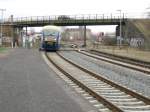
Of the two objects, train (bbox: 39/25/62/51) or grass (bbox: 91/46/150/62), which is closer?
grass (bbox: 91/46/150/62)

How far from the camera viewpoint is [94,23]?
107m

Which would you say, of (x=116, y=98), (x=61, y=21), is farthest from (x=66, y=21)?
(x=116, y=98)

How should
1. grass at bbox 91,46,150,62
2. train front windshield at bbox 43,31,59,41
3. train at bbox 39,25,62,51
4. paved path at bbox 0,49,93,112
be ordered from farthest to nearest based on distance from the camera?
train front windshield at bbox 43,31,59,41
train at bbox 39,25,62,51
grass at bbox 91,46,150,62
paved path at bbox 0,49,93,112

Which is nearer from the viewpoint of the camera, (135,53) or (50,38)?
(135,53)

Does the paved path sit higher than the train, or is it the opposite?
the train

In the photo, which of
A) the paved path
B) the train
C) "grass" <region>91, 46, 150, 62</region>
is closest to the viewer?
the paved path

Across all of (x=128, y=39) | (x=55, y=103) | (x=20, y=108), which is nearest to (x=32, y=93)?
(x=55, y=103)

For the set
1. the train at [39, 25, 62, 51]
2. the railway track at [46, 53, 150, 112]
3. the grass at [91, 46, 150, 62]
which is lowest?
the grass at [91, 46, 150, 62]

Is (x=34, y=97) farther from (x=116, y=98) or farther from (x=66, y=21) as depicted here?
(x=66, y=21)

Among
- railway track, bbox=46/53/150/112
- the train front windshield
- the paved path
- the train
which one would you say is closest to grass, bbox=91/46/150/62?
the train

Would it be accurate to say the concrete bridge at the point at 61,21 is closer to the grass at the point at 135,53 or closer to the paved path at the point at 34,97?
the grass at the point at 135,53

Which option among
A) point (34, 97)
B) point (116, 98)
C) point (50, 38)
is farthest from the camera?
point (50, 38)

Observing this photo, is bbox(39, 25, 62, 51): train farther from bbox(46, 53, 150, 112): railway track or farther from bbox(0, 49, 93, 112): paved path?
bbox(0, 49, 93, 112): paved path

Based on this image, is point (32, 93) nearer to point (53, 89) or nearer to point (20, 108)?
point (53, 89)
